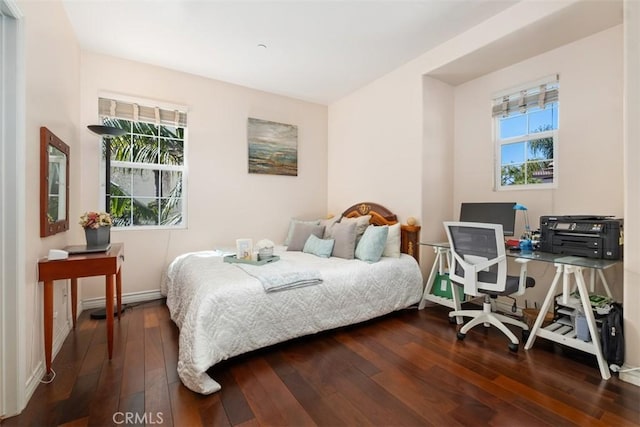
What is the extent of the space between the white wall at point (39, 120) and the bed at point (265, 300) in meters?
0.81

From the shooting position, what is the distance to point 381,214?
141 inches

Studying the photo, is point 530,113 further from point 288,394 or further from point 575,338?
point 288,394

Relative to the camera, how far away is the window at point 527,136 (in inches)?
109

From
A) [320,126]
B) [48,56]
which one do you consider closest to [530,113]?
[320,126]

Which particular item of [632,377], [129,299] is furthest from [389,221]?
[129,299]

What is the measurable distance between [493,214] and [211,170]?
3260 mm

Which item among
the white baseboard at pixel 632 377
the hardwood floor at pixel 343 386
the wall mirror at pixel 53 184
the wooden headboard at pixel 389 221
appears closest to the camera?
the hardwood floor at pixel 343 386

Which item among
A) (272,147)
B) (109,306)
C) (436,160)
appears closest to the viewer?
(109,306)

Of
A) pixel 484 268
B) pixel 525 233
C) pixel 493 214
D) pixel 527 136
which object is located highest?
pixel 527 136

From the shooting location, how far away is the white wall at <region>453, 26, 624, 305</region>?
236 centimetres

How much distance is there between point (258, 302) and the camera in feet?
6.88

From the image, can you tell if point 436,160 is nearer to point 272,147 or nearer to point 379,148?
point 379,148

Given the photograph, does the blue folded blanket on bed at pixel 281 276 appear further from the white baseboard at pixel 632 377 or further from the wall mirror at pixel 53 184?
the white baseboard at pixel 632 377

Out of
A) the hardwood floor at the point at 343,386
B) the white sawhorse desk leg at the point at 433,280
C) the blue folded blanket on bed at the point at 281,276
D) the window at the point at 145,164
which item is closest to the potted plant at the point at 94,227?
the hardwood floor at the point at 343,386
